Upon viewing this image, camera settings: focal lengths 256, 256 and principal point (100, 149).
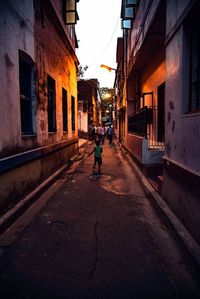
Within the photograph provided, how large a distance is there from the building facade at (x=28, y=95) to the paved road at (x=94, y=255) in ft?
3.17

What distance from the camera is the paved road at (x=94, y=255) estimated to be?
2881mm

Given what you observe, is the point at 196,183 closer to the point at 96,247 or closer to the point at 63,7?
the point at 96,247

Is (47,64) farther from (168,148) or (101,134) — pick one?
(101,134)

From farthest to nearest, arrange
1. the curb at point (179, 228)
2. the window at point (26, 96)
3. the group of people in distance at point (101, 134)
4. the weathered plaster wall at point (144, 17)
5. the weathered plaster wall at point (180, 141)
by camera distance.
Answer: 1. the group of people in distance at point (101, 134)
2. the weathered plaster wall at point (144, 17)
3. the window at point (26, 96)
4. the weathered plaster wall at point (180, 141)
5. the curb at point (179, 228)

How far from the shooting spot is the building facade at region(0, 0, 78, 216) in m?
5.14

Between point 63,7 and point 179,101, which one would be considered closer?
point 179,101

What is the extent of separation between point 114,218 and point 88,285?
2.33 m

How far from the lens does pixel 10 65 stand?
211 inches

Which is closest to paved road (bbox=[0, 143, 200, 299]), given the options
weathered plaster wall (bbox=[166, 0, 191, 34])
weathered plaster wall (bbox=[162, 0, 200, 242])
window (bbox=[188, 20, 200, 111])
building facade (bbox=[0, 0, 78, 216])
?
weathered plaster wall (bbox=[162, 0, 200, 242])

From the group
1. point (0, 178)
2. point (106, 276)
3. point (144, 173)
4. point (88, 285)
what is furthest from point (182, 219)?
point (144, 173)

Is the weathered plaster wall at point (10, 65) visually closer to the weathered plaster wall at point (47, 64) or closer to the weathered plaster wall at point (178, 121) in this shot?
the weathered plaster wall at point (47, 64)

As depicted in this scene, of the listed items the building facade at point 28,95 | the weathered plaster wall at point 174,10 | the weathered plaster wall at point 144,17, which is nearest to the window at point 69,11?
the building facade at point 28,95

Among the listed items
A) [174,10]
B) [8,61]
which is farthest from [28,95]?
[174,10]

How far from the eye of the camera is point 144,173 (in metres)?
8.91
